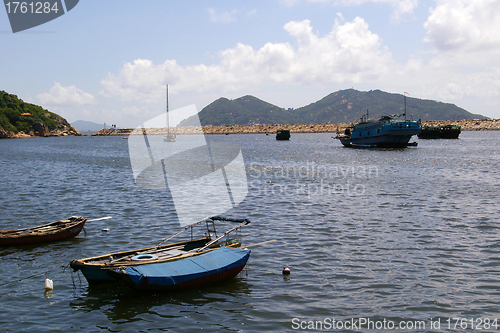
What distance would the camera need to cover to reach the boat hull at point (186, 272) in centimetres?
1224

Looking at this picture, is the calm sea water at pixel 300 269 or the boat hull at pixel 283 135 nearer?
the calm sea water at pixel 300 269

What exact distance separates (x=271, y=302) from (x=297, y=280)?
1977mm

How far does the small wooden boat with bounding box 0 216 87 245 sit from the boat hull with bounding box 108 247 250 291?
27.2 feet

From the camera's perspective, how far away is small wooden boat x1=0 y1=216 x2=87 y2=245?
708 inches

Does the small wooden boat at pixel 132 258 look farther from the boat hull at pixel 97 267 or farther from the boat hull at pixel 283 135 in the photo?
the boat hull at pixel 283 135

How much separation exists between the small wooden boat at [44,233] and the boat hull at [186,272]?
8.29 m

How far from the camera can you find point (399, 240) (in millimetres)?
18719

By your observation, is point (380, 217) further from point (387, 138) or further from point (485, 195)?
point (387, 138)

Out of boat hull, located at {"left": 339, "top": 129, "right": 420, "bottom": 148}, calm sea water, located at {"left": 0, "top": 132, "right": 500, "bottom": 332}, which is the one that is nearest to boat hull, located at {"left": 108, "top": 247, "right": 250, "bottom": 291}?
calm sea water, located at {"left": 0, "top": 132, "right": 500, "bottom": 332}

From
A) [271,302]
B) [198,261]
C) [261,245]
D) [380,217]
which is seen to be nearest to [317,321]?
[271,302]

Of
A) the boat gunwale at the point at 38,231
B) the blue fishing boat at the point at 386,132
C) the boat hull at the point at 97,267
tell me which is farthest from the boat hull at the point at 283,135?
the boat hull at the point at 97,267

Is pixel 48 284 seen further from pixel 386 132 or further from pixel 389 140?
pixel 389 140

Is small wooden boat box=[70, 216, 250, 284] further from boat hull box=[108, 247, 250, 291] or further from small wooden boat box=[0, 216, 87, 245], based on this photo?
small wooden boat box=[0, 216, 87, 245]

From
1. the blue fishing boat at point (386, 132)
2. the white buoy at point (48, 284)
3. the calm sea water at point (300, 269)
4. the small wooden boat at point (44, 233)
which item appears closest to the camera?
the calm sea water at point (300, 269)
